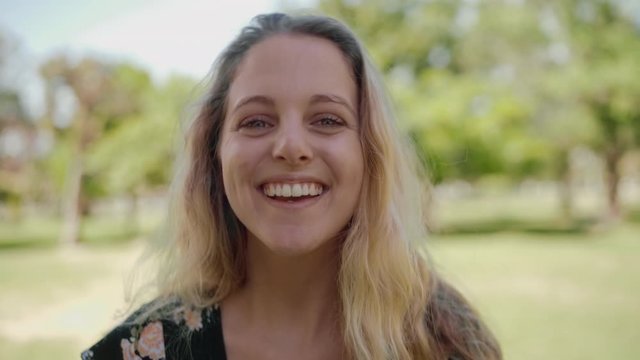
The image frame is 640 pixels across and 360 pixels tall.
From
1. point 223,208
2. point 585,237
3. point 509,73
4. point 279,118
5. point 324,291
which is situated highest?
point 509,73

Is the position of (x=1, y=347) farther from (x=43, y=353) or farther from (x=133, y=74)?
(x=133, y=74)

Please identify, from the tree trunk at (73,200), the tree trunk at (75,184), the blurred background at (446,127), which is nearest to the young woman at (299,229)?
the blurred background at (446,127)

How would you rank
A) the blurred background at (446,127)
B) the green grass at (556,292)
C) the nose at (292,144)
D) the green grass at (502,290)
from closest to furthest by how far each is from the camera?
the nose at (292,144)
the green grass at (556,292)
the green grass at (502,290)
the blurred background at (446,127)

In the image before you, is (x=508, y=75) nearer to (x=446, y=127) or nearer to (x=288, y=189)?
(x=446, y=127)

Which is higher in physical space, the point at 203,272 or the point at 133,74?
the point at 133,74

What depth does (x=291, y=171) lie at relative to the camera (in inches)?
40.3

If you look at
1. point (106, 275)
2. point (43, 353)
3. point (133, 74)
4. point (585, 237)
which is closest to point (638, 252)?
point (585, 237)

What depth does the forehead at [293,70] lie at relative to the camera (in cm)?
104

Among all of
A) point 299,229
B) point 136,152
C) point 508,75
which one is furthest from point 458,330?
point 508,75

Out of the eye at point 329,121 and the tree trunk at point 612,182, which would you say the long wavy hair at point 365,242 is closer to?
the eye at point 329,121

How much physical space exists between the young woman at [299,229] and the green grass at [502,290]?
0.22 m

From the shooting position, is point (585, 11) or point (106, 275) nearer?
point (106, 275)

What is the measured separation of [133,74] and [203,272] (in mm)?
18307

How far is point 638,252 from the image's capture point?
1129 centimetres
